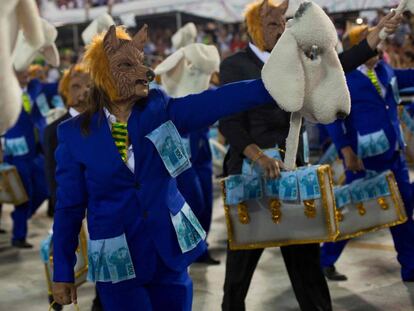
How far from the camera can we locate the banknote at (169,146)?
2.85 metres

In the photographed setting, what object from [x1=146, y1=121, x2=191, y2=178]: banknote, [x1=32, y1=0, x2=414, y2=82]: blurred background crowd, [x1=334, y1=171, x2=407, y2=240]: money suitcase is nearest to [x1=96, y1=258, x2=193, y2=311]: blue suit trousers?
[x1=146, y1=121, x2=191, y2=178]: banknote

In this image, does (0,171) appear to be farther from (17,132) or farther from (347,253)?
(347,253)

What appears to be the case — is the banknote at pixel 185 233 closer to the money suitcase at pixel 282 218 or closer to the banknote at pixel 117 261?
the banknote at pixel 117 261

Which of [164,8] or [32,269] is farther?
[164,8]

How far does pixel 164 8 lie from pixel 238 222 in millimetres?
11201

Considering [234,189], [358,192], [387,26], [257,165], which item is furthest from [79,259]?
[387,26]

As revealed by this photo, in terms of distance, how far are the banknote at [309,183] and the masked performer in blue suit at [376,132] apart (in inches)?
59.0

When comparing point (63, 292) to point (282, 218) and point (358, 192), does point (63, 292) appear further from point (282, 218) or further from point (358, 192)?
point (358, 192)

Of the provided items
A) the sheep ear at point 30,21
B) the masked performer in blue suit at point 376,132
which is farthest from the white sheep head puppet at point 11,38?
the masked performer in blue suit at point 376,132

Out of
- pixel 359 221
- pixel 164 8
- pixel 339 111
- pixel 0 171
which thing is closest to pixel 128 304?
pixel 339 111

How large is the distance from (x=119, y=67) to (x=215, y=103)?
39 cm

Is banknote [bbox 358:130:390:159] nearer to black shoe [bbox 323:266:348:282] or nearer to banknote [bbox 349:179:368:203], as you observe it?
banknote [bbox 349:179:368:203]

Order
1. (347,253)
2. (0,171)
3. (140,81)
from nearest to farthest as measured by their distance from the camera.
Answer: (140,81)
(347,253)
(0,171)

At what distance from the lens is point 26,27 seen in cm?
153
